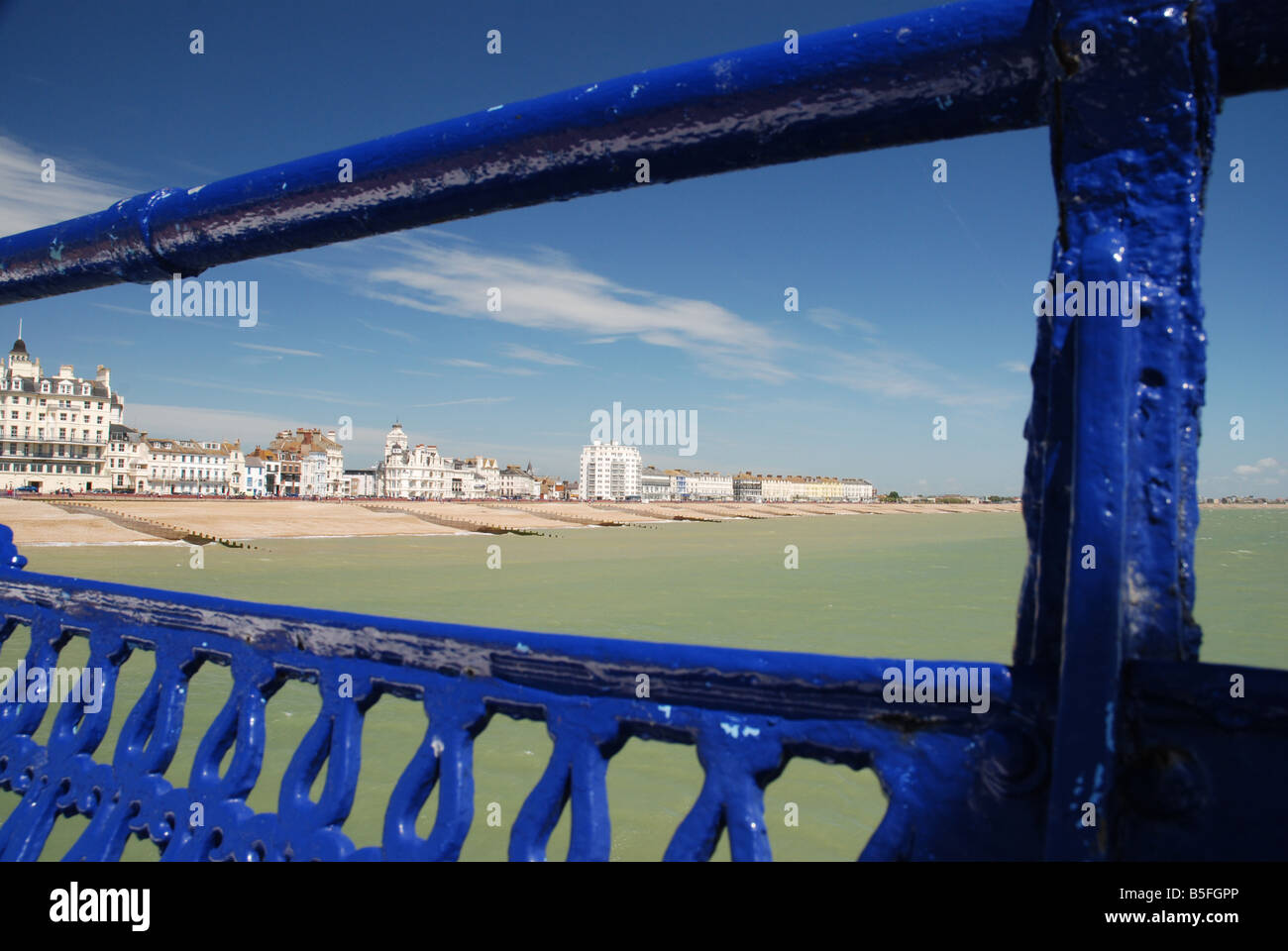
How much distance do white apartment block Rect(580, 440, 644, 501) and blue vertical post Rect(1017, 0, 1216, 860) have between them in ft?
552

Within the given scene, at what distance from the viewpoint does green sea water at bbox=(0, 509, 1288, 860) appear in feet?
19.2

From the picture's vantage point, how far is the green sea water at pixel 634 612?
231 inches

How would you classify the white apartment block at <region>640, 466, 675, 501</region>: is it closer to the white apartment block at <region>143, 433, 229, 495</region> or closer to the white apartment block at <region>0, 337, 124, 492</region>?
the white apartment block at <region>143, 433, 229, 495</region>

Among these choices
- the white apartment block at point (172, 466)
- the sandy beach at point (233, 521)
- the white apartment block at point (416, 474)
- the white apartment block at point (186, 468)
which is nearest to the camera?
the sandy beach at point (233, 521)

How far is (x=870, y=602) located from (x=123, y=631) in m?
17.3

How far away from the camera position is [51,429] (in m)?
92.1

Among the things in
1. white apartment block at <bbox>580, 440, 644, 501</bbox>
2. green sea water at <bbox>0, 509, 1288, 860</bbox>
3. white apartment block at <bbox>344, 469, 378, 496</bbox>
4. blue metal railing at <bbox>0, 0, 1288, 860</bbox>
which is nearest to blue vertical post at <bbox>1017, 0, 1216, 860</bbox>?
blue metal railing at <bbox>0, 0, 1288, 860</bbox>

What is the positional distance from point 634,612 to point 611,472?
15716 cm

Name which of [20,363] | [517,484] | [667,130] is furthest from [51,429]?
[667,130]

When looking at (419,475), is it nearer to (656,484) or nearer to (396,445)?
(396,445)

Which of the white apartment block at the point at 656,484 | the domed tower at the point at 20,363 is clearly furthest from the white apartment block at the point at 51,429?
the white apartment block at the point at 656,484

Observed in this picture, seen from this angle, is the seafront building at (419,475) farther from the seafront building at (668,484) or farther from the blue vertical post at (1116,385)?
the blue vertical post at (1116,385)
